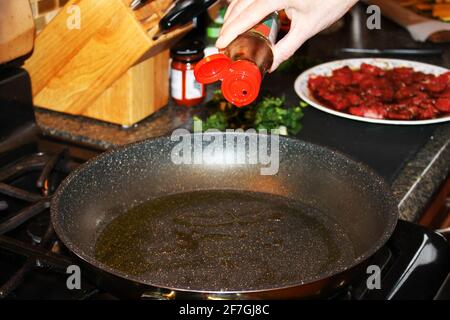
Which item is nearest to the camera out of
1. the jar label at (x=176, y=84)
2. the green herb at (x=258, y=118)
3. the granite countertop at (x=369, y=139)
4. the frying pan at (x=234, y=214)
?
the frying pan at (x=234, y=214)

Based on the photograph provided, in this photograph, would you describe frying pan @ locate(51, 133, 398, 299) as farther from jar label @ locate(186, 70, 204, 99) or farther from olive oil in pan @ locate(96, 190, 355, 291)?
jar label @ locate(186, 70, 204, 99)

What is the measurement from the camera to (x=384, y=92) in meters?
1.61

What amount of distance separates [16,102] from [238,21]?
0.54 metres

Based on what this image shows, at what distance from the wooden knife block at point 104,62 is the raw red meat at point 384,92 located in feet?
1.26

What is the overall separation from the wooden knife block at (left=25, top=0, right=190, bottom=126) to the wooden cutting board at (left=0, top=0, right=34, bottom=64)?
0.14 metres

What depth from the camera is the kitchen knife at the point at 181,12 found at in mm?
1286

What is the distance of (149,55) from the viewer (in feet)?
4.63

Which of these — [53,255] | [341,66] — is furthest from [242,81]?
[341,66]

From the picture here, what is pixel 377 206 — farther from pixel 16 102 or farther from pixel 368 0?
pixel 368 0

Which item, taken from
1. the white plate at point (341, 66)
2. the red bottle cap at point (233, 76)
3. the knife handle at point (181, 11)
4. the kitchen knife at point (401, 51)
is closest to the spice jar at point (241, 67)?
the red bottle cap at point (233, 76)

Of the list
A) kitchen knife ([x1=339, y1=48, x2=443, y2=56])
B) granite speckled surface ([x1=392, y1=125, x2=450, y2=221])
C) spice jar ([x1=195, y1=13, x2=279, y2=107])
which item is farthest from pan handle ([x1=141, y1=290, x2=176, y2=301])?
kitchen knife ([x1=339, y1=48, x2=443, y2=56])

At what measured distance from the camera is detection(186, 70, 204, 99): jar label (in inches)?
59.7

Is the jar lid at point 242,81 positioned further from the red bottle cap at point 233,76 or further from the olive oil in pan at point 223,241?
the olive oil in pan at point 223,241
